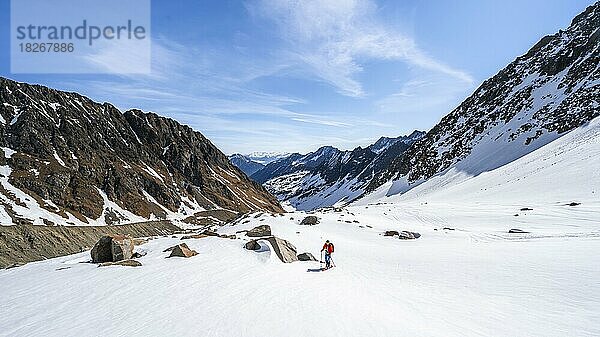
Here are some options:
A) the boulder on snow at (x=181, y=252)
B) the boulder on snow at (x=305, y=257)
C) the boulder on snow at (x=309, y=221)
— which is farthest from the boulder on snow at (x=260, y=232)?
the boulder on snow at (x=181, y=252)

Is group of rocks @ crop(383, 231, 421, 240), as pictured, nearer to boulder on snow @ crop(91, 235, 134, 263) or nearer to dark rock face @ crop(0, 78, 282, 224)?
boulder on snow @ crop(91, 235, 134, 263)

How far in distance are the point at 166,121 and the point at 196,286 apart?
187919 millimetres

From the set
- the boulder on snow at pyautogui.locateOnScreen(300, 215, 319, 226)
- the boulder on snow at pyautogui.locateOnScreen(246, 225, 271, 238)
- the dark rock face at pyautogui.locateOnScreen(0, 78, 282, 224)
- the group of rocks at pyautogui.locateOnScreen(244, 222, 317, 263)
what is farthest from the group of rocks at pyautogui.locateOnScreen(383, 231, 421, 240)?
the dark rock face at pyautogui.locateOnScreen(0, 78, 282, 224)

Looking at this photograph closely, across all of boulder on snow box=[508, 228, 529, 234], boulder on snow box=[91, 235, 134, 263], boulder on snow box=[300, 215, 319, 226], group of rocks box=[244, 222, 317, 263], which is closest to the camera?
boulder on snow box=[91, 235, 134, 263]

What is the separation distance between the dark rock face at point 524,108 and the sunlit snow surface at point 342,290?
171ft

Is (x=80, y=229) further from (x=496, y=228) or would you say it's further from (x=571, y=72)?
(x=571, y=72)

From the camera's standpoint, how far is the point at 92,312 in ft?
36.7

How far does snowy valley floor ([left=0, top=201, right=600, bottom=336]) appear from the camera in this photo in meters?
9.92

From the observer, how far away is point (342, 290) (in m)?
14.4

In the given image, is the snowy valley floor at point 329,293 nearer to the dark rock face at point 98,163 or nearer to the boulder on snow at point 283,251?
the boulder on snow at point 283,251

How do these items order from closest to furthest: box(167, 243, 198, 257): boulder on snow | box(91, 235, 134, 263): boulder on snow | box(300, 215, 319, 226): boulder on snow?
1. box(91, 235, 134, 263): boulder on snow
2. box(167, 243, 198, 257): boulder on snow
3. box(300, 215, 319, 226): boulder on snow

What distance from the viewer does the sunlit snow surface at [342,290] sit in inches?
392

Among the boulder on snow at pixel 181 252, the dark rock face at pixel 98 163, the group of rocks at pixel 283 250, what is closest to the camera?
the boulder on snow at pixel 181 252

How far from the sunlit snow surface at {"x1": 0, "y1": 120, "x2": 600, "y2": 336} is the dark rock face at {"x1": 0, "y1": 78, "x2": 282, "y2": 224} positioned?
9207cm
